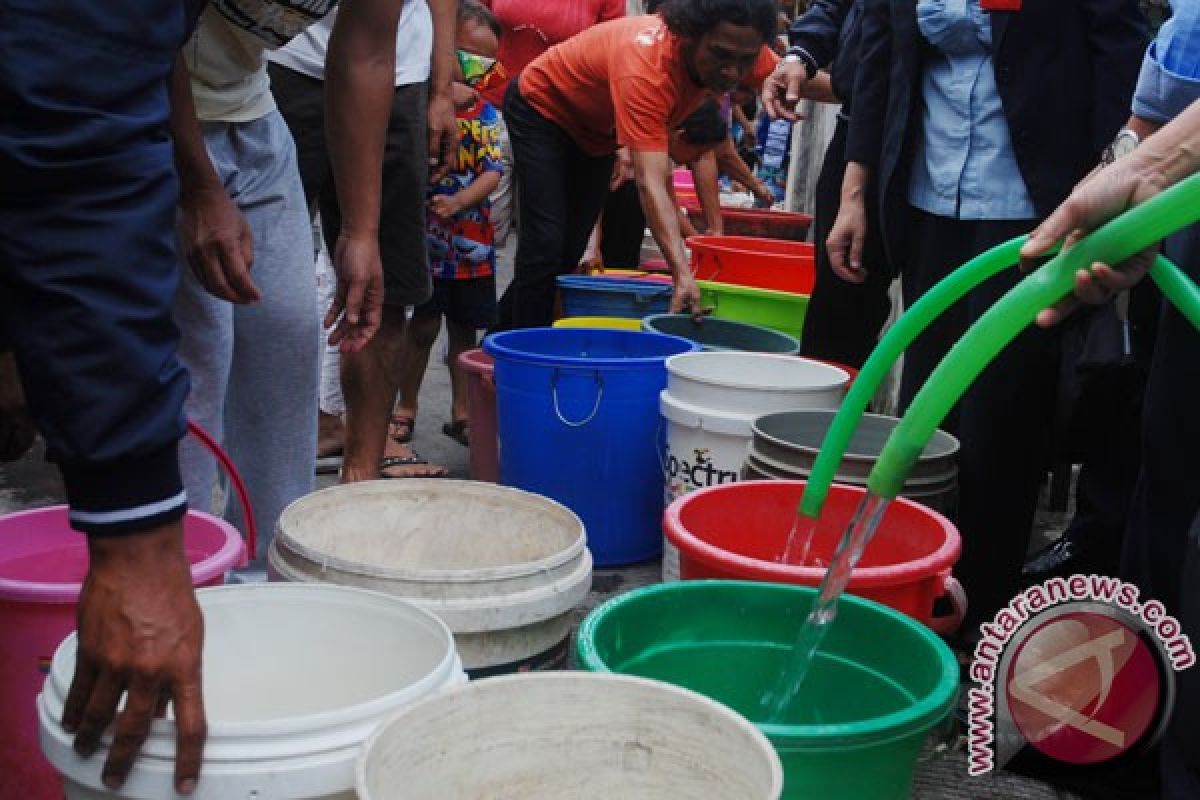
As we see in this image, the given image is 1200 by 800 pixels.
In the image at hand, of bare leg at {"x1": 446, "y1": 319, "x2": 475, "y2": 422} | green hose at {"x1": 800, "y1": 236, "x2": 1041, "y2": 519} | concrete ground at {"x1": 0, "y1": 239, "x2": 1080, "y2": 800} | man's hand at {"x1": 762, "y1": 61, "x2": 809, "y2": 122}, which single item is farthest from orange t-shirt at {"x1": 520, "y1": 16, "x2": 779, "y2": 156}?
green hose at {"x1": 800, "y1": 236, "x2": 1041, "y2": 519}

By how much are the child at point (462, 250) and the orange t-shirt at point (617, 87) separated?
0.37 meters

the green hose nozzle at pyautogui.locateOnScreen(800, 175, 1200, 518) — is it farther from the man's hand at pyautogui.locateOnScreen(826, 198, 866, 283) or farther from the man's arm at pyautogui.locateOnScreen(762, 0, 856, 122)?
the man's arm at pyautogui.locateOnScreen(762, 0, 856, 122)

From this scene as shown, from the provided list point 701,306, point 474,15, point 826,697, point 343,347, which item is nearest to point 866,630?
point 826,697

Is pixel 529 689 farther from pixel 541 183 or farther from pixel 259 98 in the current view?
pixel 541 183

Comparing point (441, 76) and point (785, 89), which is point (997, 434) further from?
point (441, 76)

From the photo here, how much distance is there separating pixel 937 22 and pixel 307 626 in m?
1.85

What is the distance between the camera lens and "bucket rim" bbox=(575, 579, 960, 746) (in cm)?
153

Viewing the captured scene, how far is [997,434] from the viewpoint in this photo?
8.86ft

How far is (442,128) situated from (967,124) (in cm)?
171

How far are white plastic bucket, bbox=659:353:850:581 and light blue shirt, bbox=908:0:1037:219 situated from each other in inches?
21.4

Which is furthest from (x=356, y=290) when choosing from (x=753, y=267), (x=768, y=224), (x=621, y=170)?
(x=768, y=224)

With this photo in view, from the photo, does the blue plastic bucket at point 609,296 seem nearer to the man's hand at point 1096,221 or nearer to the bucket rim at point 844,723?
the bucket rim at point 844,723

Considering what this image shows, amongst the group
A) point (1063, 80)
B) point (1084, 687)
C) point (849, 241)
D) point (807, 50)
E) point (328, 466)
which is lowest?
point (328, 466)

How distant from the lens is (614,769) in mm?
1485
